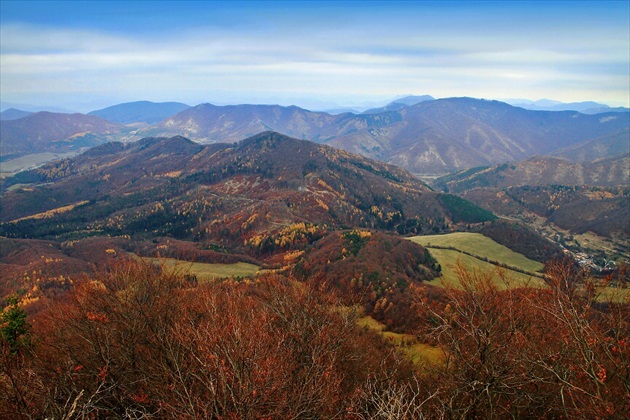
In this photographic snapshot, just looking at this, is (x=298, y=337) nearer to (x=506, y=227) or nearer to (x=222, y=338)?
(x=222, y=338)

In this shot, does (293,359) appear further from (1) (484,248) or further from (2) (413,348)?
(1) (484,248)

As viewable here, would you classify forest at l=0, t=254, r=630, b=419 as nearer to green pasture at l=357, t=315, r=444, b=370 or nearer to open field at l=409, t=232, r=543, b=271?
green pasture at l=357, t=315, r=444, b=370

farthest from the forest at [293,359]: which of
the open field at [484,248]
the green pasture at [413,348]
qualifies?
the open field at [484,248]

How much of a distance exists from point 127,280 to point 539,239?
211m

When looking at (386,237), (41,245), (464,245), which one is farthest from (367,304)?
(41,245)

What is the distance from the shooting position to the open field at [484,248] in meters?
147

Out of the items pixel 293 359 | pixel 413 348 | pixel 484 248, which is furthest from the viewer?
pixel 484 248

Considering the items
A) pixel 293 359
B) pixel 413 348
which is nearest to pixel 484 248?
pixel 413 348

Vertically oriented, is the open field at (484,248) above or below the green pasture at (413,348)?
below

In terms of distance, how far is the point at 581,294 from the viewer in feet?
77.6

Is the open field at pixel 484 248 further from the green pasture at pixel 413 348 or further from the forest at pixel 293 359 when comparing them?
the forest at pixel 293 359

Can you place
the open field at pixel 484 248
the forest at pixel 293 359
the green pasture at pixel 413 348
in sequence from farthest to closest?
the open field at pixel 484 248, the green pasture at pixel 413 348, the forest at pixel 293 359

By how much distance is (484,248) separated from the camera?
15662 cm

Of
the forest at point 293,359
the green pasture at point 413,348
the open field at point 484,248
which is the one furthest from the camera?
the open field at point 484,248
